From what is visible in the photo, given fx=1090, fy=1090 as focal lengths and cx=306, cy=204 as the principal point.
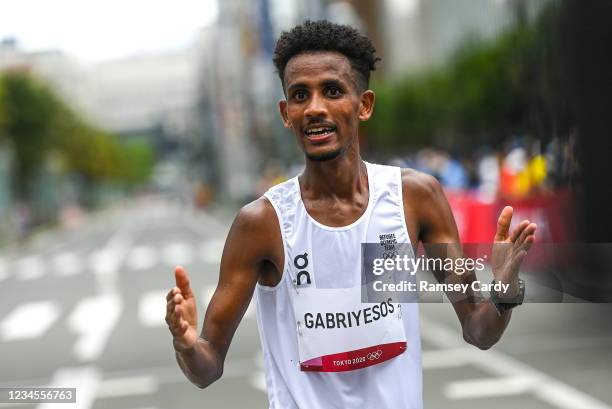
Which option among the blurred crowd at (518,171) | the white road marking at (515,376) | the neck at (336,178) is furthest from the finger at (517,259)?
the blurred crowd at (518,171)

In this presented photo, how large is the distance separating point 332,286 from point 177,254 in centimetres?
2627

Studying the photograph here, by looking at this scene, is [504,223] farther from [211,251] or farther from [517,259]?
[211,251]

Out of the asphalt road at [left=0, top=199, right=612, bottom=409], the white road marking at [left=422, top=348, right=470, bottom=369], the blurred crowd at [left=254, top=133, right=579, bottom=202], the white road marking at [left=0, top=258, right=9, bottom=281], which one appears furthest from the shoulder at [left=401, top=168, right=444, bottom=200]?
the white road marking at [left=0, top=258, right=9, bottom=281]

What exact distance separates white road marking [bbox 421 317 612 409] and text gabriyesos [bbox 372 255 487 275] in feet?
16.2

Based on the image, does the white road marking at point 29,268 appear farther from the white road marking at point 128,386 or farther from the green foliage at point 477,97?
the white road marking at point 128,386

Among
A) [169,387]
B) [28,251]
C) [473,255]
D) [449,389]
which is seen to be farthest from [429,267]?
[28,251]

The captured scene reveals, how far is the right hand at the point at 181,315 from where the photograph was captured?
8.93 ft

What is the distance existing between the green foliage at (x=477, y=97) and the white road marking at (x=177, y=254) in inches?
334

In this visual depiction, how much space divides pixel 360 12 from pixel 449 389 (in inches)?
3980

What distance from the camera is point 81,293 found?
61.6ft

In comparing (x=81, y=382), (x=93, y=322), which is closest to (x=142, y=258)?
(x=93, y=322)

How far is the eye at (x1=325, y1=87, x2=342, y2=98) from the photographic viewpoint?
283cm

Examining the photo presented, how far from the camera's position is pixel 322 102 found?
2.80 m

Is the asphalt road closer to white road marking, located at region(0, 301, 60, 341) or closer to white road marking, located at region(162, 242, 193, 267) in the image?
white road marking, located at region(0, 301, 60, 341)
